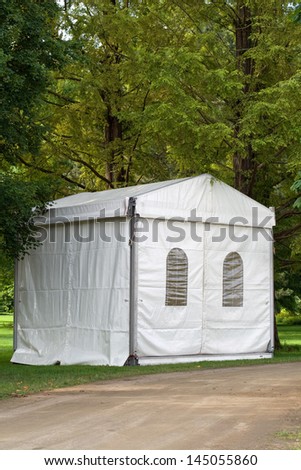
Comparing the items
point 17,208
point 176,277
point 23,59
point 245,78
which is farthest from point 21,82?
point 245,78

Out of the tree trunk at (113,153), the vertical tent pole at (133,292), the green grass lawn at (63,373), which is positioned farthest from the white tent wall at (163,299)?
the tree trunk at (113,153)

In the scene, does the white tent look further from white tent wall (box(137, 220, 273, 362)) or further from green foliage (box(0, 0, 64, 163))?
green foliage (box(0, 0, 64, 163))

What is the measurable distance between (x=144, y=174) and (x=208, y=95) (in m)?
4.25

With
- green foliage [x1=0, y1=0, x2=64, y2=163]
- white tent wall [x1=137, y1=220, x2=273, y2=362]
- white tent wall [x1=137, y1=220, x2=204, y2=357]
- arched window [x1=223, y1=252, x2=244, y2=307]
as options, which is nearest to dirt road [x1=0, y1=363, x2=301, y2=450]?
white tent wall [x1=137, y1=220, x2=204, y2=357]

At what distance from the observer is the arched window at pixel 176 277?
1730 cm

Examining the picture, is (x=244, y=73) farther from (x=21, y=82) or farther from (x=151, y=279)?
(x=21, y=82)

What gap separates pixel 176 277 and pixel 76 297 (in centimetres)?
219

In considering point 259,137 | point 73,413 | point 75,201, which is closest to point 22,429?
point 73,413

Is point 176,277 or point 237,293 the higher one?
point 176,277

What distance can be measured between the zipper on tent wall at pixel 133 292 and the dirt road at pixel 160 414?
2.14 meters

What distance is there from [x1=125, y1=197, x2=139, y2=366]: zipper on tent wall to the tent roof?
4.3 inches

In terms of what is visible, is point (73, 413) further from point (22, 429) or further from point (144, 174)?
point (144, 174)

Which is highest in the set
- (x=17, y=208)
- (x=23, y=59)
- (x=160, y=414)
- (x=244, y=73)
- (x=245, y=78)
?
(x=244, y=73)

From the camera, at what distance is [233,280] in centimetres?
1844
